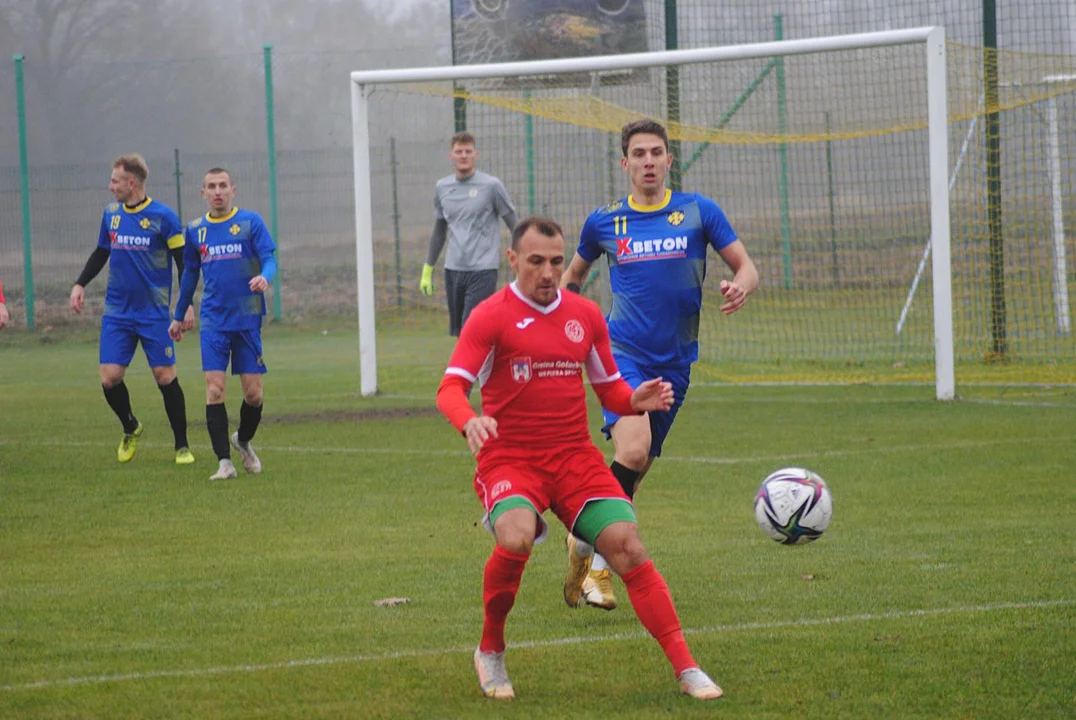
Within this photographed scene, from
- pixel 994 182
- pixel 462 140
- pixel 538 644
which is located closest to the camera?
pixel 538 644

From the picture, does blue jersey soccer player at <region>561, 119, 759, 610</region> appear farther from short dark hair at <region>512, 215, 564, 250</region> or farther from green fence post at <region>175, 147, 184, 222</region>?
green fence post at <region>175, 147, 184, 222</region>

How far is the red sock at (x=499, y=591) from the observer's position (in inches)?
206

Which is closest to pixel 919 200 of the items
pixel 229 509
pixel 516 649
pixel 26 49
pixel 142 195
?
pixel 142 195

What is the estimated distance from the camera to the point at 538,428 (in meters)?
5.49

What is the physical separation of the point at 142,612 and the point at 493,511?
6.76 ft

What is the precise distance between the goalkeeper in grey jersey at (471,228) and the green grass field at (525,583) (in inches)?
65.2

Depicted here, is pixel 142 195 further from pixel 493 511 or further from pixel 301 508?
pixel 493 511

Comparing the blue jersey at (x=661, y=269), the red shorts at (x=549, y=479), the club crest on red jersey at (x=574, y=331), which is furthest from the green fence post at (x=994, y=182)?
the red shorts at (x=549, y=479)

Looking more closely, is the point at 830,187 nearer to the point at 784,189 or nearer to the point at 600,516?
the point at 784,189

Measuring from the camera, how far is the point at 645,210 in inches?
287

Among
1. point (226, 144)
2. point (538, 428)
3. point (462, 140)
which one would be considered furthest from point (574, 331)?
point (226, 144)

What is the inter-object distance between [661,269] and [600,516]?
2.19m

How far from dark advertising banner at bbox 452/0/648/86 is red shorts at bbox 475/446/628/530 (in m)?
12.8

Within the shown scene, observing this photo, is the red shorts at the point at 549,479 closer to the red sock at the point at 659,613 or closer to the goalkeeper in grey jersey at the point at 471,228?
the red sock at the point at 659,613
